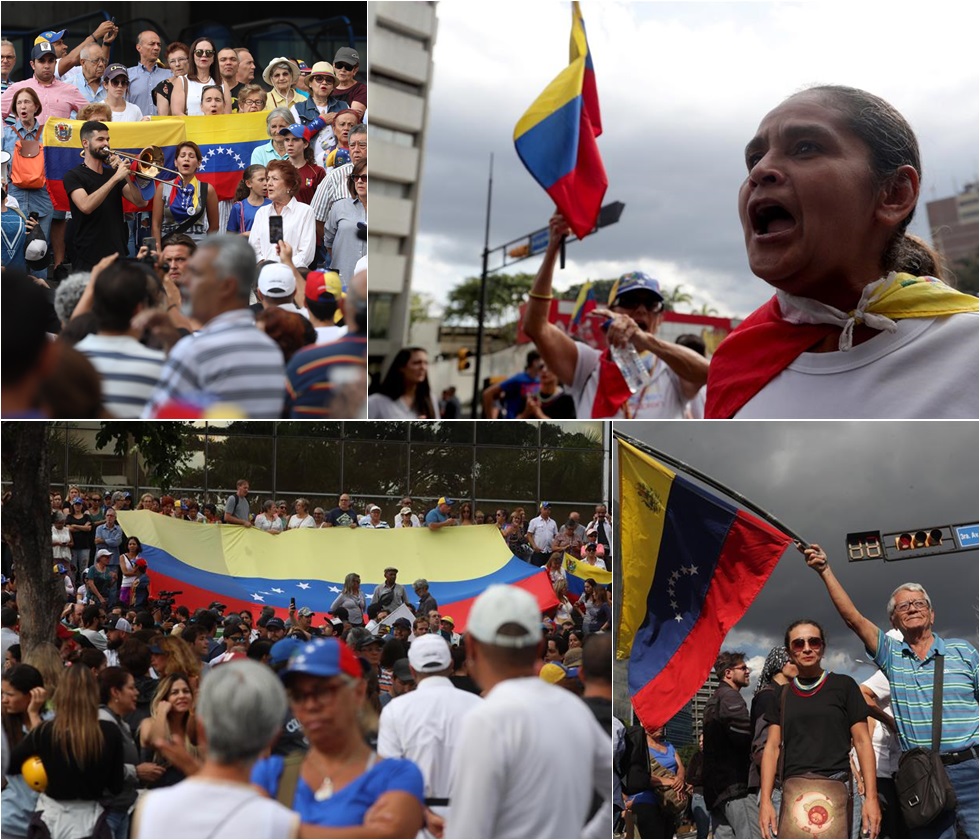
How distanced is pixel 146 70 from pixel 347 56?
2.72 feet

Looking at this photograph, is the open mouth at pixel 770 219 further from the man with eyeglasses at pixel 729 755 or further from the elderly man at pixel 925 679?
the man with eyeglasses at pixel 729 755

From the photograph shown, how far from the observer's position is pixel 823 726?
15.5ft

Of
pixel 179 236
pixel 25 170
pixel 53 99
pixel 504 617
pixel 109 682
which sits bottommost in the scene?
pixel 109 682

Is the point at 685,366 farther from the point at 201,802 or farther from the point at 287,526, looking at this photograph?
the point at 201,802

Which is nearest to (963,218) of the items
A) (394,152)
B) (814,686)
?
(814,686)

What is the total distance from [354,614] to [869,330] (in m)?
2.40

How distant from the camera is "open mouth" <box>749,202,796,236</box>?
310 cm

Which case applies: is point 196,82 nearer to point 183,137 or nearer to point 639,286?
point 183,137

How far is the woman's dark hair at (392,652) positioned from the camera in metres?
4.48

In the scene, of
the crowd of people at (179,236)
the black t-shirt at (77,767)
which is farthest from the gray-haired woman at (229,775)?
the crowd of people at (179,236)

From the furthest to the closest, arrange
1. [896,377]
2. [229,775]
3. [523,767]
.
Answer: [229,775] → [523,767] → [896,377]

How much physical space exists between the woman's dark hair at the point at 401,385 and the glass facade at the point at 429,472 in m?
0.08

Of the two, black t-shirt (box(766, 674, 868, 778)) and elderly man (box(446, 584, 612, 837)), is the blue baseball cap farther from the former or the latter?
black t-shirt (box(766, 674, 868, 778))

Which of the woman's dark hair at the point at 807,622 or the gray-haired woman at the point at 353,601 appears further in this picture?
the woman's dark hair at the point at 807,622
